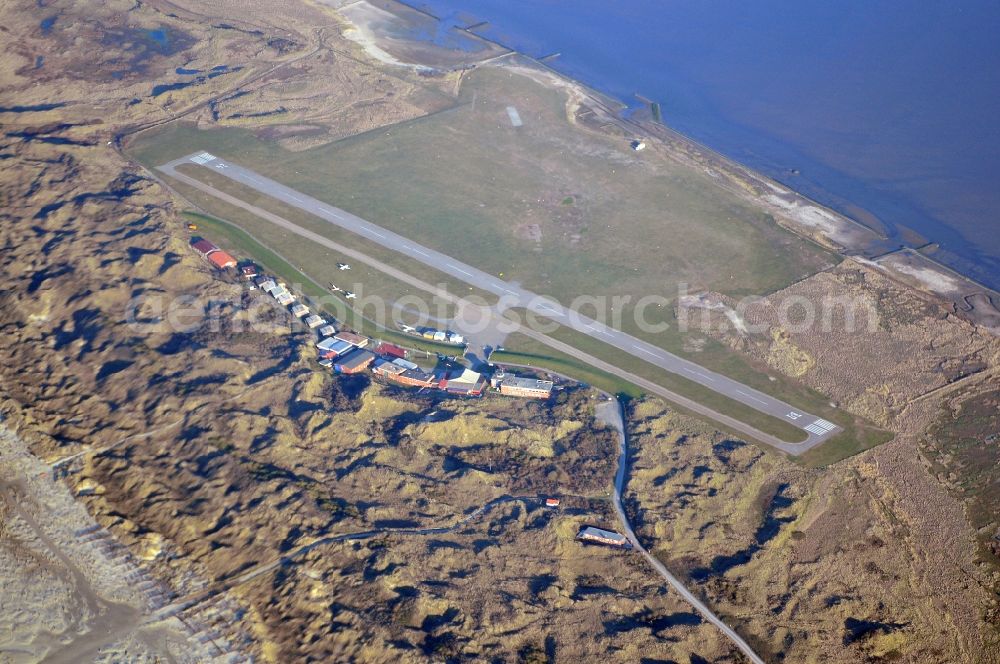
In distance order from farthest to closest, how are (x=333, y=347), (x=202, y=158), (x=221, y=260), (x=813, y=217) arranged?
(x=202, y=158)
(x=813, y=217)
(x=221, y=260)
(x=333, y=347)

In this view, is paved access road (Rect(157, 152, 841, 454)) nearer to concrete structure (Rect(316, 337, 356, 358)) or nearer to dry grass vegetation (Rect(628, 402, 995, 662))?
dry grass vegetation (Rect(628, 402, 995, 662))

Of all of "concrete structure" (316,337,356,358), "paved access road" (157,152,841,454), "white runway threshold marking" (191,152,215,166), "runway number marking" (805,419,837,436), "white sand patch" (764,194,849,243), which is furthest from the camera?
"white runway threshold marking" (191,152,215,166)

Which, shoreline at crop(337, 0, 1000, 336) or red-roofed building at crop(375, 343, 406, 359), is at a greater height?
shoreline at crop(337, 0, 1000, 336)

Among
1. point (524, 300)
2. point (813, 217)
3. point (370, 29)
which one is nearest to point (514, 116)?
point (370, 29)

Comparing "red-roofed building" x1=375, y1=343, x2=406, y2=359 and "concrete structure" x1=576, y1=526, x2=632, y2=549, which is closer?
"concrete structure" x1=576, y1=526, x2=632, y2=549

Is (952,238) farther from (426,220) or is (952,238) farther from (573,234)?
(426,220)

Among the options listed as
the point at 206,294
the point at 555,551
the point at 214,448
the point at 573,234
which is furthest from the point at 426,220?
the point at 555,551

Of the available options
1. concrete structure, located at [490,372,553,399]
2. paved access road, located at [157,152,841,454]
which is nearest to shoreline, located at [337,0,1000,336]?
paved access road, located at [157,152,841,454]

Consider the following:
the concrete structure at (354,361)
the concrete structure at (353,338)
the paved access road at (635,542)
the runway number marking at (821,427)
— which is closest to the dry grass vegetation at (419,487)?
the paved access road at (635,542)

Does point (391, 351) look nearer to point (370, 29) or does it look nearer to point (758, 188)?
point (758, 188)
